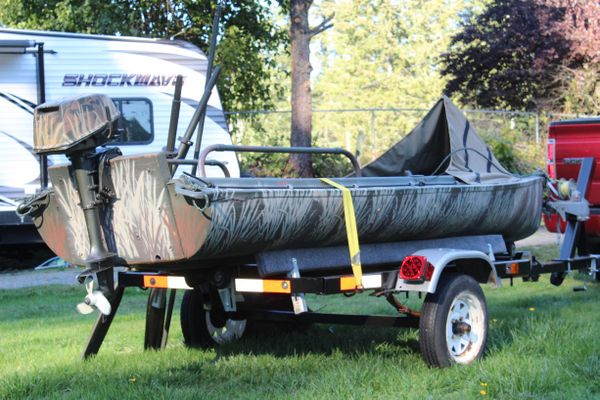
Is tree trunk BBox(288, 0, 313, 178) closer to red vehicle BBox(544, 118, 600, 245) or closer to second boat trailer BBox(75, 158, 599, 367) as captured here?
red vehicle BBox(544, 118, 600, 245)

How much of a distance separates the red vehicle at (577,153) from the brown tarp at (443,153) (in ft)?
6.79

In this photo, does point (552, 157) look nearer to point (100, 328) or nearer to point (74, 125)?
point (100, 328)

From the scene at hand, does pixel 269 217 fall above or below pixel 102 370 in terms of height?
above

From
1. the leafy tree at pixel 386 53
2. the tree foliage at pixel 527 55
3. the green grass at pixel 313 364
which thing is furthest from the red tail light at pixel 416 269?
the leafy tree at pixel 386 53

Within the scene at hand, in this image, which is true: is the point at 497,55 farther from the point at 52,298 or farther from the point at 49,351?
the point at 49,351

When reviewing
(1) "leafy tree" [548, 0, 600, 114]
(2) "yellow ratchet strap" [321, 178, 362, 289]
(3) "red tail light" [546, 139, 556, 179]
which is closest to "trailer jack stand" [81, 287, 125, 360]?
(2) "yellow ratchet strap" [321, 178, 362, 289]

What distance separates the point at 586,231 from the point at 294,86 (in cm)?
978

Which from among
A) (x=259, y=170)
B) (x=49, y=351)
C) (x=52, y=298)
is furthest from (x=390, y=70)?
(x=49, y=351)

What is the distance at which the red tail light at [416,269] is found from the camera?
19.1ft

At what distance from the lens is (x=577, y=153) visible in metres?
9.82

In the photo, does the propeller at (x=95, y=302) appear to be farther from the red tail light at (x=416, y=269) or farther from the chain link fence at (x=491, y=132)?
the chain link fence at (x=491, y=132)

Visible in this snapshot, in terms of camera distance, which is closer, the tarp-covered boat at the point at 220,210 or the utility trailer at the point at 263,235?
the tarp-covered boat at the point at 220,210

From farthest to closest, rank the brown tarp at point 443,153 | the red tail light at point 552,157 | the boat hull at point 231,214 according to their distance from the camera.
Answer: the red tail light at point 552,157
the brown tarp at point 443,153
the boat hull at point 231,214

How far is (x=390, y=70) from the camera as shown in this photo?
5256cm
